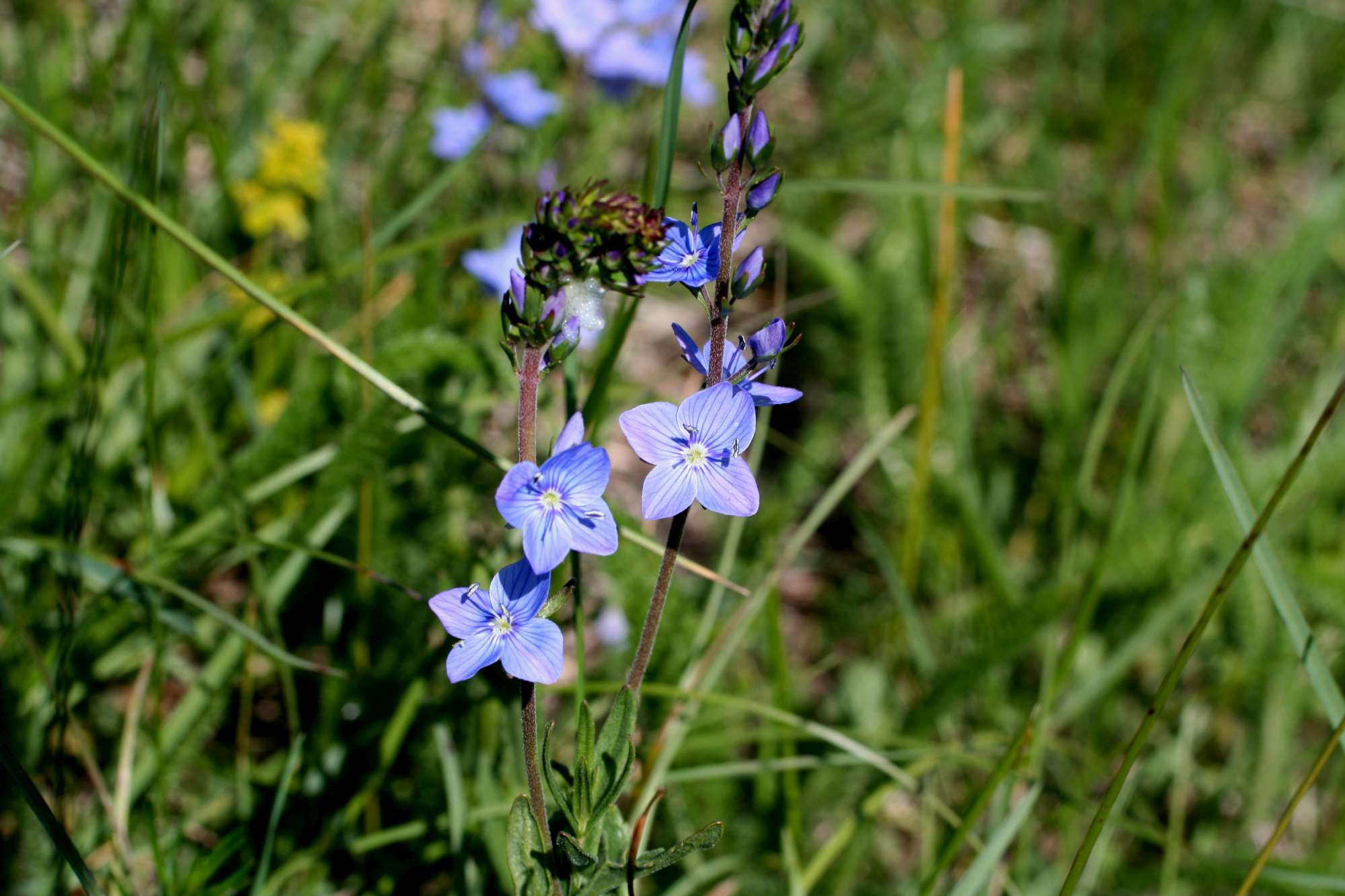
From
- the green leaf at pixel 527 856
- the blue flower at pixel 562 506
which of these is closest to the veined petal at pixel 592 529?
the blue flower at pixel 562 506

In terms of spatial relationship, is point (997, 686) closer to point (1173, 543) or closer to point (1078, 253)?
point (1173, 543)

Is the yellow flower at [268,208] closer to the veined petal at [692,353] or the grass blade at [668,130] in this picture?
the grass blade at [668,130]

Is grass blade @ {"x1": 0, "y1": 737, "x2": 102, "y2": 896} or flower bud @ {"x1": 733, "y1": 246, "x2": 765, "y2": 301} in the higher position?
flower bud @ {"x1": 733, "y1": 246, "x2": 765, "y2": 301}

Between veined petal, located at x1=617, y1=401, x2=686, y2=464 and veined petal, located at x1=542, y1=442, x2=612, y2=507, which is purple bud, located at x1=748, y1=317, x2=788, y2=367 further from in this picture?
veined petal, located at x1=542, y1=442, x2=612, y2=507

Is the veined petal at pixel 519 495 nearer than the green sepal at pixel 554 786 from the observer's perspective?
Yes

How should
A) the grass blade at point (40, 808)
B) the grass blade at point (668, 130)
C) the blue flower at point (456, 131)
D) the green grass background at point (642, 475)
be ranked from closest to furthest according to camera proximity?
1. the grass blade at point (40, 808)
2. the grass blade at point (668, 130)
3. the green grass background at point (642, 475)
4. the blue flower at point (456, 131)

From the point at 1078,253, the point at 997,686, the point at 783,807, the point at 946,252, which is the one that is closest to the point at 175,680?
the point at 783,807

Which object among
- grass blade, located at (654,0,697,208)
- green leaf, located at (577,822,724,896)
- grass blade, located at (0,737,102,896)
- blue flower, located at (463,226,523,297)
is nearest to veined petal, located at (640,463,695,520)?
green leaf, located at (577,822,724,896)
